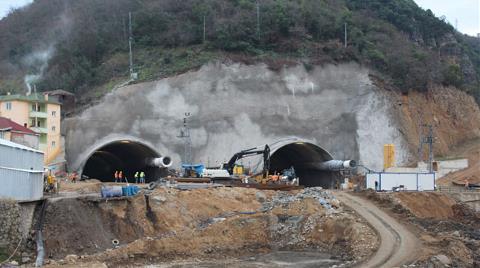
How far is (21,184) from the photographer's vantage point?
27859 mm

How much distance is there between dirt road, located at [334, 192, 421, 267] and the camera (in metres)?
26.8

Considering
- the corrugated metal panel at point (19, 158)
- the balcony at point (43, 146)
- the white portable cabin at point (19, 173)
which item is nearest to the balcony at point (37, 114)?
the balcony at point (43, 146)

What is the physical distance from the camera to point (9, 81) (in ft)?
214

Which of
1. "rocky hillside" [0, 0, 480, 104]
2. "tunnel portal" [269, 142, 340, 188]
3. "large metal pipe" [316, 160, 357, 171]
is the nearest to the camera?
"large metal pipe" [316, 160, 357, 171]

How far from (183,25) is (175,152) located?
13547 mm

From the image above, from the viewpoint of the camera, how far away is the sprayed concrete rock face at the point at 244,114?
155 feet

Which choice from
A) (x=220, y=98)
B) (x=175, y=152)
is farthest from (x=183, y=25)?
(x=175, y=152)

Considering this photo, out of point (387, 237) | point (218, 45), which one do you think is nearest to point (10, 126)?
point (218, 45)

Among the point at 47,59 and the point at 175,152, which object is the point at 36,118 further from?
the point at 47,59

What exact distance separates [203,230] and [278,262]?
4.25 m

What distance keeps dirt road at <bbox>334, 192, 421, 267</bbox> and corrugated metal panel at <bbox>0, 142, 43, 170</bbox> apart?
585 inches

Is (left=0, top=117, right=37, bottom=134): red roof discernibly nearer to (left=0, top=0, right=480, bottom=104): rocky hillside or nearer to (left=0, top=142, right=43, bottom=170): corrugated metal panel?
(left=0, top=0, right=480, bottom=104): rocky hillside

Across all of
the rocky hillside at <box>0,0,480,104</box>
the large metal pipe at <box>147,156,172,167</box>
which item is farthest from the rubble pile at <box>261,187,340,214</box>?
the rocky hillside at <box>0,0,480,104</box>

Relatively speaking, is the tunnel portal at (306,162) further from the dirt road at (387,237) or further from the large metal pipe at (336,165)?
the dirt road at (387,237)
